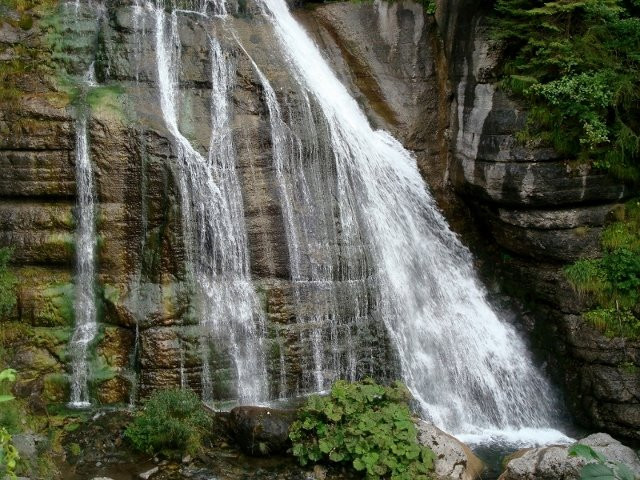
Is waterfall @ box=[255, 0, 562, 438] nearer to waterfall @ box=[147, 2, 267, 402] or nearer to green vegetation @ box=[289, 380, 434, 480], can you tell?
waterfall @ box=[147, 2, 267, 402]

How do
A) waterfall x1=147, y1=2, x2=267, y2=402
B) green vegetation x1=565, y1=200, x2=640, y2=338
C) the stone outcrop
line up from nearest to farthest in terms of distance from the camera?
the stone outcrop < waterfall x1=147, y1=2, x2=267, y2=402 < green vegetation x1=565, y1=200, x2=640, y2=338

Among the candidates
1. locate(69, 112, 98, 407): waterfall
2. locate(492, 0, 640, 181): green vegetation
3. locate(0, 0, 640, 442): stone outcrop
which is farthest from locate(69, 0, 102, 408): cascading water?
locate(492, 0, 640, 181): green vegetation

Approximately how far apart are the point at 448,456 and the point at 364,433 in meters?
1.01

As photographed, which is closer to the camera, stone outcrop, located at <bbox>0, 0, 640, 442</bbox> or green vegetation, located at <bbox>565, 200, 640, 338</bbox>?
stone outcrop, located at <bbox>0, 0, 640, 442</bbox>

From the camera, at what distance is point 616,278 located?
958cm

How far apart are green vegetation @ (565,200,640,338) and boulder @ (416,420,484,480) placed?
10.5 ft

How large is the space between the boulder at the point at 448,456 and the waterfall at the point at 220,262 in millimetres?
2376

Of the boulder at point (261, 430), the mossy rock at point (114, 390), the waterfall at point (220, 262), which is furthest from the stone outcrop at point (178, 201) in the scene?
the boulder at point (261, 430)

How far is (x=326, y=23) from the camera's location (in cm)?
1230

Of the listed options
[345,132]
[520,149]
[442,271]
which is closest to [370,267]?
[442,271]

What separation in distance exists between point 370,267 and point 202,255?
2.54 meters

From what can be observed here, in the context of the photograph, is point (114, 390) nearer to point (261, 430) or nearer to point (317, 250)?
point (261, 430)

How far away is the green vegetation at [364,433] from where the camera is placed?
284 inches

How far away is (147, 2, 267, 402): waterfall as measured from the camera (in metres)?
8.88
